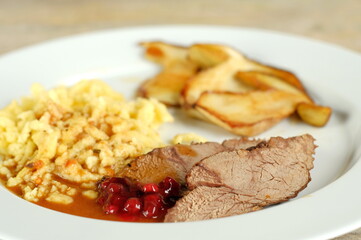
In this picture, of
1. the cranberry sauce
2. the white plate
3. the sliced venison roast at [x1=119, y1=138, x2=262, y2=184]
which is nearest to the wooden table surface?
the white plate

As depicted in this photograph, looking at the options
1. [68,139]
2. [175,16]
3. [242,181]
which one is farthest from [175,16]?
[242,181]

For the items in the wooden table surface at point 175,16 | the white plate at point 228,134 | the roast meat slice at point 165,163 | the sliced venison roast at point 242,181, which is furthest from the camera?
the wooden table surface at point 175,16

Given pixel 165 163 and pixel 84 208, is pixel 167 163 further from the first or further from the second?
pixel 84 208

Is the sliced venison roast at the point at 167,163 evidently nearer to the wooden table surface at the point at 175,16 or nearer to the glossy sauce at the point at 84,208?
the glossy sauce at the point at 84,208

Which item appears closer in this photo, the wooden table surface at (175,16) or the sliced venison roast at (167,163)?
the sliced venison roast at (167,163)

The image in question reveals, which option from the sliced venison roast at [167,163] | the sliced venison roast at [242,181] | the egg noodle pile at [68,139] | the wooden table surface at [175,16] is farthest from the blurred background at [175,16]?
the sliced venison roast at [167,163]

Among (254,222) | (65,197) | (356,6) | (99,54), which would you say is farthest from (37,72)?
(356,6)
